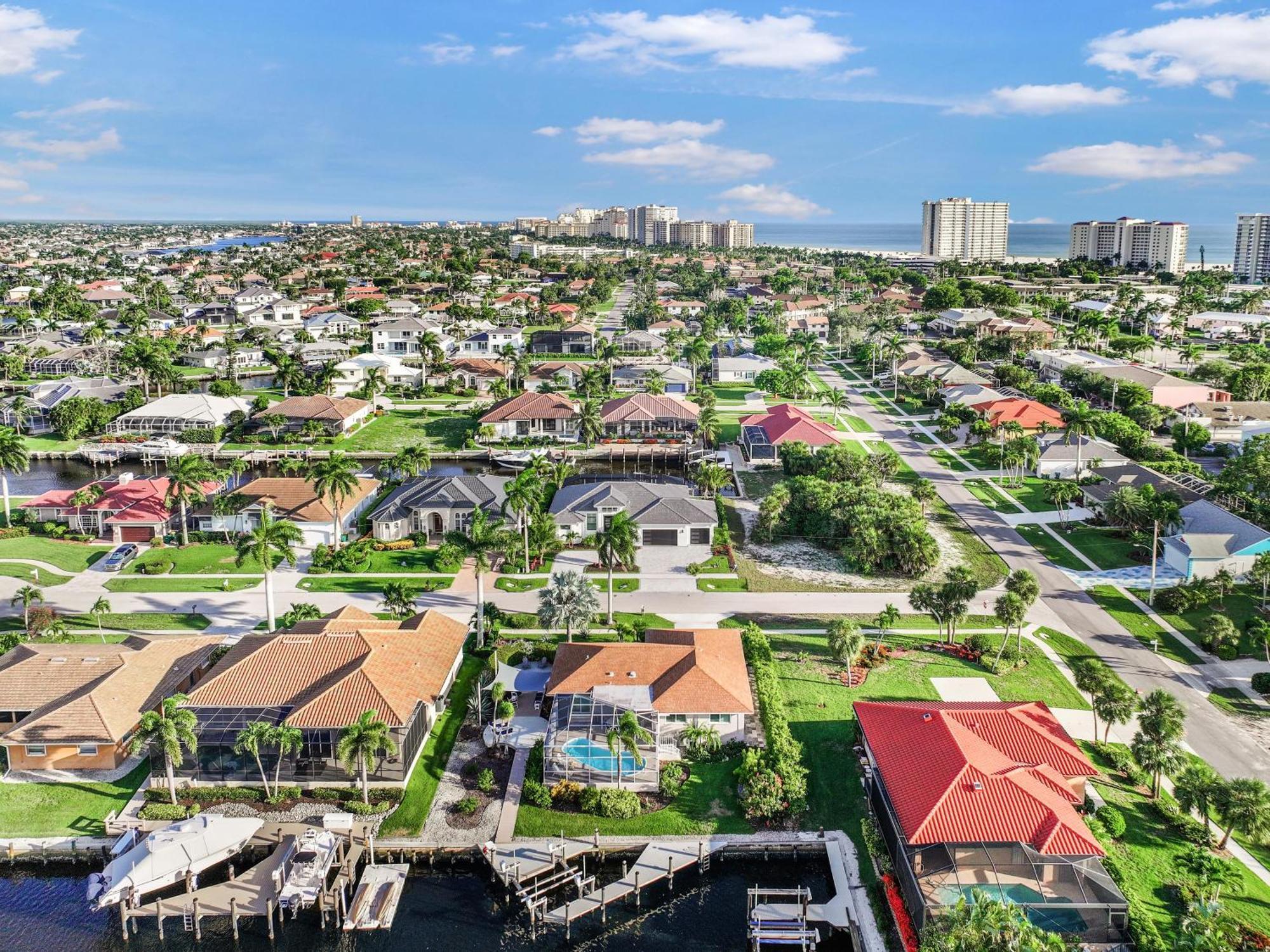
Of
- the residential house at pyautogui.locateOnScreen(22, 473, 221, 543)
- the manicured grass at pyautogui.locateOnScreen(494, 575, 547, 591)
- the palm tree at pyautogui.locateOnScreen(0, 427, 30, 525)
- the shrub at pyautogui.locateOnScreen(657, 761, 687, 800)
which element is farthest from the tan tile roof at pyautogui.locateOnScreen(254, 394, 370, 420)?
the shrub at pyautogui.locateOnScreen(657, 761, 687, 800)

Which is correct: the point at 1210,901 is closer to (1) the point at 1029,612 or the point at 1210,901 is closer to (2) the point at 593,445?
(1) the point at 1029,612

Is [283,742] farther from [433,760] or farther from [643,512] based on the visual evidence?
[643,512]

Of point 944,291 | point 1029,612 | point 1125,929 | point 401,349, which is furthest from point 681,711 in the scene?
point 944,291

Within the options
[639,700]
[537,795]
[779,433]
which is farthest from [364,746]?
[779,433]

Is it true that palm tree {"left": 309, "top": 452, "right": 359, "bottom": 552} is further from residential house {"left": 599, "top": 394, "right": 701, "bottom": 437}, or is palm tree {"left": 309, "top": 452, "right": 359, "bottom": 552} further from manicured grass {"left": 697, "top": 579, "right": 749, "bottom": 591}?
residential house {"left": 599, "top": 394, "right": 701, "bottom": 437}

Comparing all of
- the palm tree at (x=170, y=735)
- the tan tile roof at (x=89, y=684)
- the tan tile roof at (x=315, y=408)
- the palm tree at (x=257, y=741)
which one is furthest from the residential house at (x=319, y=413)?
the palm tree at (x=257, y=741)
